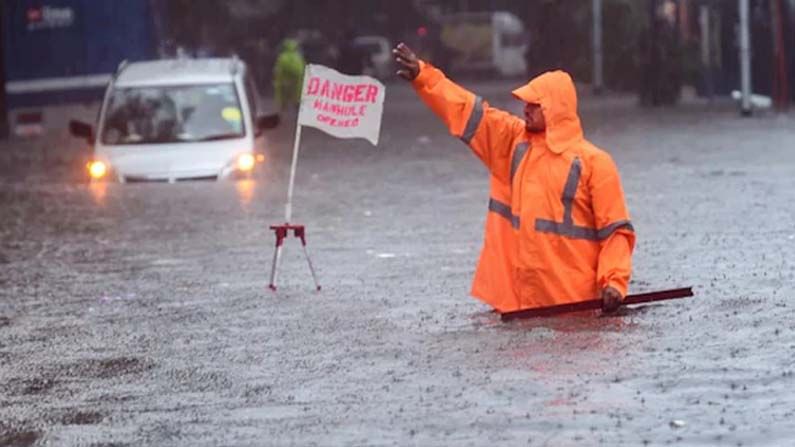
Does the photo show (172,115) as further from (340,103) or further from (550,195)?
(550,195)

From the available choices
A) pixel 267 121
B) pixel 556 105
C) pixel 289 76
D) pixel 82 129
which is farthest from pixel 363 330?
pixel 289 76

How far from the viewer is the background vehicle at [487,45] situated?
72062 millimetres

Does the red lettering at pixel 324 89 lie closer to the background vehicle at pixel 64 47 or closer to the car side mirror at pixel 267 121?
the car side mirror at pixel 267 121

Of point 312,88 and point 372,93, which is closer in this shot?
point 372,93

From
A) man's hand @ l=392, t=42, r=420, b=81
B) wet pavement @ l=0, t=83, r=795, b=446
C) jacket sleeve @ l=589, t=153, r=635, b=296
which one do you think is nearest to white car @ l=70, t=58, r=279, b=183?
wet pavement @ l=0, t=83, r=795, b=446

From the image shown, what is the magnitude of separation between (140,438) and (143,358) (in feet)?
7.78

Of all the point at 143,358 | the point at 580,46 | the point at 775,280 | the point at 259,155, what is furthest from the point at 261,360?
the point at 580,46

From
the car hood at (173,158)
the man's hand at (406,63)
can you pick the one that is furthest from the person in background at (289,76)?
the man's hand at (406,63)

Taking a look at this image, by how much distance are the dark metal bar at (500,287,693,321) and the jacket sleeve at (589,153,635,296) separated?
0.45ft

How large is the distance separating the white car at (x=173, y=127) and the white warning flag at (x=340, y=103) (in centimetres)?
787

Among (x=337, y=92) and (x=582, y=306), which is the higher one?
(x=337, y=92)

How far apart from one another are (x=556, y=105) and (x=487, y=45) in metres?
61.5

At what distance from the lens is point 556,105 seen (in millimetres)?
11070

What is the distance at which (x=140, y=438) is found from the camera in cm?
887
